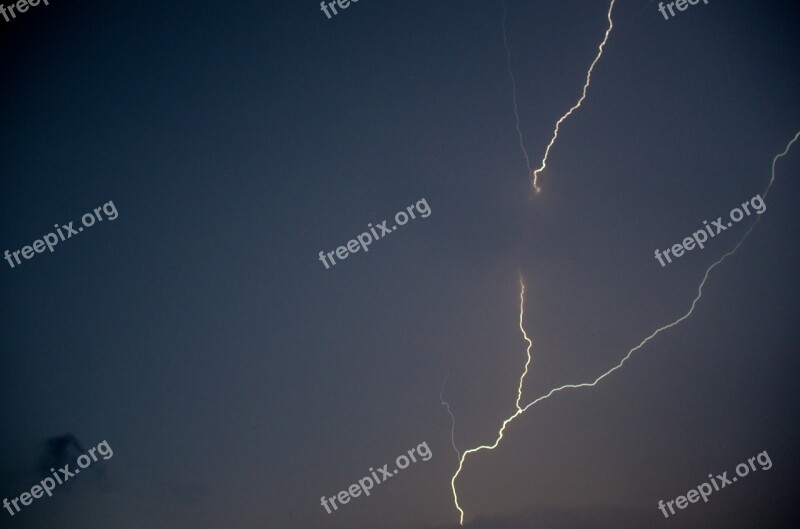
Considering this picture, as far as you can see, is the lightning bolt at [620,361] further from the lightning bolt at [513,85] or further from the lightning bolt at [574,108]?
the lightning bolt at [513,85]

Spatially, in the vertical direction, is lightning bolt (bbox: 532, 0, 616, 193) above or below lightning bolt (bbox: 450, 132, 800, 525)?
above

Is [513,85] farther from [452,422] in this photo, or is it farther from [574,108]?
[452,422]

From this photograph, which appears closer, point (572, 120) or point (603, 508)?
point (572, 120)

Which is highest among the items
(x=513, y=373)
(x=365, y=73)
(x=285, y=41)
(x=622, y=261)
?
(x=285, y=41)

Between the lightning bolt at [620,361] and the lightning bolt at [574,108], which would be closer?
the lightning bolt at [574,108]

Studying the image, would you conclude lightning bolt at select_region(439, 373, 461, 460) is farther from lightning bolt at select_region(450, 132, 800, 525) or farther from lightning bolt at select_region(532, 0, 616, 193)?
lightning bolt at select_region(532, 0, 616, 193)

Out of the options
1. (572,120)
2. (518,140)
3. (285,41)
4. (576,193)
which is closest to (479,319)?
(576,193)

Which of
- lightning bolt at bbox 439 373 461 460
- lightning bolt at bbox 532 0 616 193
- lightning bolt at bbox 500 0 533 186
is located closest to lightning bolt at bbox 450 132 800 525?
lightning bolt at bbox 439 373 461 460

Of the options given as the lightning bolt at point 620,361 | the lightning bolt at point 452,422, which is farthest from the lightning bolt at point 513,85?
the lightning bolt at point 452,422

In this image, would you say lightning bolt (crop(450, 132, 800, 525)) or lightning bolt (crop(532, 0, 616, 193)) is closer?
lightning bolt (crop(532, 0, 616, 193))

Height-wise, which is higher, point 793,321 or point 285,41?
point 285,41

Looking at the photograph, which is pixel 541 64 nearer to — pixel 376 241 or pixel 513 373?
pixel 376 241
